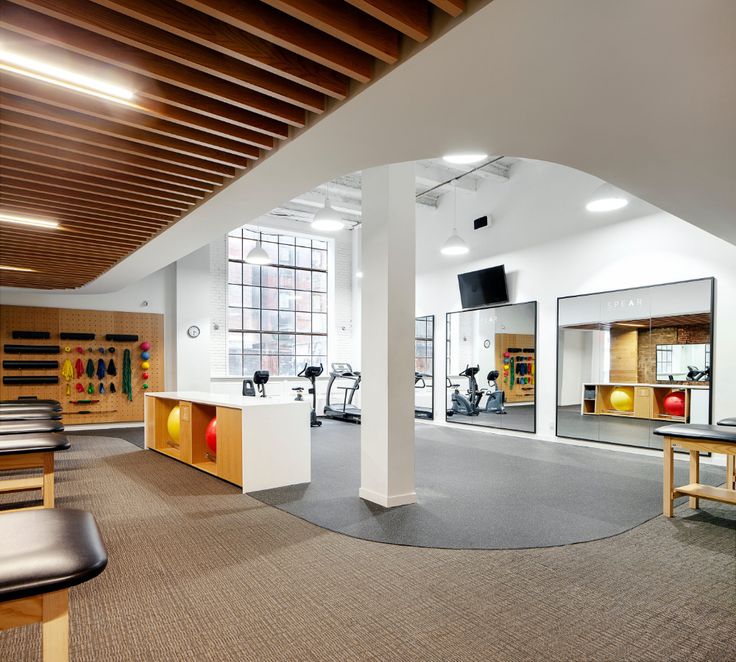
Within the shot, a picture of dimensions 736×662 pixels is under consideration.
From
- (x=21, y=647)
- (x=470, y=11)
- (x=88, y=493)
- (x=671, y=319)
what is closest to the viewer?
(x=470, y=11)

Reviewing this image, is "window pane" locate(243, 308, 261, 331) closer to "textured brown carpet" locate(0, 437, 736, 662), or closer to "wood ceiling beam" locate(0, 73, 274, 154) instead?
"textured brown carpet" locate(0, 437, 736, 662)

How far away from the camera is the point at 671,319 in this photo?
21.3 feet

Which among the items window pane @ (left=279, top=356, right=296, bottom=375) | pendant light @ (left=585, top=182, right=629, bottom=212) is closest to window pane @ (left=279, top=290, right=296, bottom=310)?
window pane @ (left=279, top=356, right=296, bottom=375)

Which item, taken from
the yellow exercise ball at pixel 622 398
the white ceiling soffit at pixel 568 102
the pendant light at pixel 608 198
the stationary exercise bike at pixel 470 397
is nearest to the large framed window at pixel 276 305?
the stationary exercise bike at pixel 470 397

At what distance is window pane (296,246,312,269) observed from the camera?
484 inches

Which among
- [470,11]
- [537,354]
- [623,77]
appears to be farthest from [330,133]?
[537,354]

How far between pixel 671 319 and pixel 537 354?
213 cm

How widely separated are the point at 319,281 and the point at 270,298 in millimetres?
1374

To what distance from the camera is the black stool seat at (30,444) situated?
126 inches

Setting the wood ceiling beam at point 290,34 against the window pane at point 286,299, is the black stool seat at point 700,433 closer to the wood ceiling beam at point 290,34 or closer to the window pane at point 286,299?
the wood ceiling beam at point 290,34

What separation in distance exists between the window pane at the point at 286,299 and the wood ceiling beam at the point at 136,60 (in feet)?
31.4

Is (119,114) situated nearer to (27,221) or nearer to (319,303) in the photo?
(27,221)

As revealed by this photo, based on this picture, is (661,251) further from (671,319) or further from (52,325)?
(52,325)

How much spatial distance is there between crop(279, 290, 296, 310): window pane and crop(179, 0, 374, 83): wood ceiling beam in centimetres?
1008
